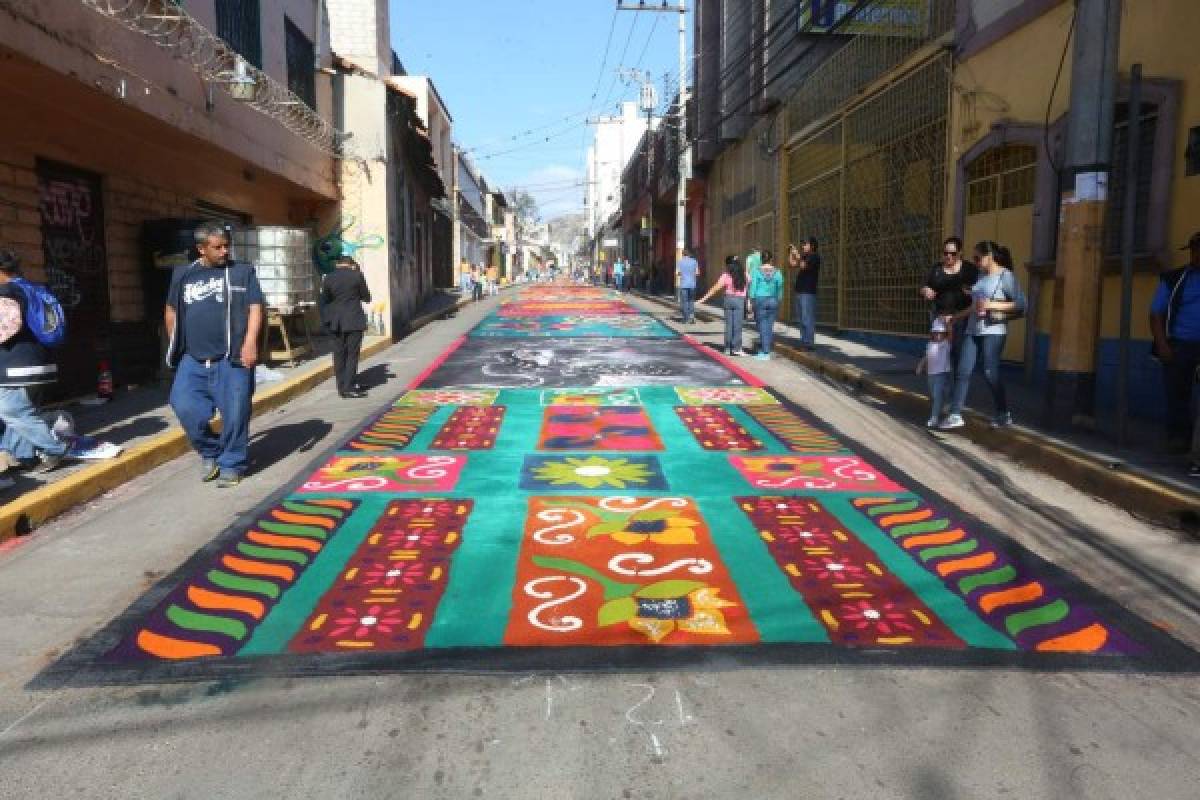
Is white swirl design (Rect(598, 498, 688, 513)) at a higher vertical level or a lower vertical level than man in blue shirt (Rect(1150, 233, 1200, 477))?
lower

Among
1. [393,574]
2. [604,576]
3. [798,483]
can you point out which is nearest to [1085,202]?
[798,483]

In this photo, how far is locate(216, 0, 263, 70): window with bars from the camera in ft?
37.8

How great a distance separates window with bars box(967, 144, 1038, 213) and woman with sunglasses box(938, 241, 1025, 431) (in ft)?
10.5

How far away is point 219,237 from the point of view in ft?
19.8

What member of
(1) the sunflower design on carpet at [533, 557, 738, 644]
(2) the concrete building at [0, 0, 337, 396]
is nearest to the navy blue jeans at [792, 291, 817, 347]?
(2) the concrete building at [0, 0, 337, 396]

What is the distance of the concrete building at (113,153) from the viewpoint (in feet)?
23.5

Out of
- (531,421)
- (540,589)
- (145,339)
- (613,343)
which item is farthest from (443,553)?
(613,343)

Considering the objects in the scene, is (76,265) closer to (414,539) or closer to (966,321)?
(414,539)

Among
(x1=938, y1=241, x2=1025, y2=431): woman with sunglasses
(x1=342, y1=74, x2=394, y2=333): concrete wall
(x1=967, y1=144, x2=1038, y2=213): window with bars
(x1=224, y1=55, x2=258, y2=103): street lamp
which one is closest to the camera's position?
(x1=938, y1=241, x2=1025, y2=431): woman with sunglasses

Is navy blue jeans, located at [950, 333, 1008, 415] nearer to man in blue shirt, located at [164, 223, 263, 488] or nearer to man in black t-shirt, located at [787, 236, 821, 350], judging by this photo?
man in black t-shirt, located at [787, 236, 821, 350]

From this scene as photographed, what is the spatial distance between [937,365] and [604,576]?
4811mm

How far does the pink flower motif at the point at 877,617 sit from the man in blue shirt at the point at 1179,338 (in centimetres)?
379

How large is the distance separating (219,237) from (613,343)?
10597 mm

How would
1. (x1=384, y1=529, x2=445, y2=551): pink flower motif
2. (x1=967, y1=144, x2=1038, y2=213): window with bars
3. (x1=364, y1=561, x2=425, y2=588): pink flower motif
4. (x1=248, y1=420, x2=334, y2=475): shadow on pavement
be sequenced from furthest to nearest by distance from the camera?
(x1=967, y1=144, x2=1038, y2=213): window with bars
(x1=248, y1=420, x2=334, y2=475): shadow on pavement
(x1=384, y1=529, x2=445, y2=551): pink flower motif
(x1=364, y1=561, x2=425, y2=588): pink flower motif
